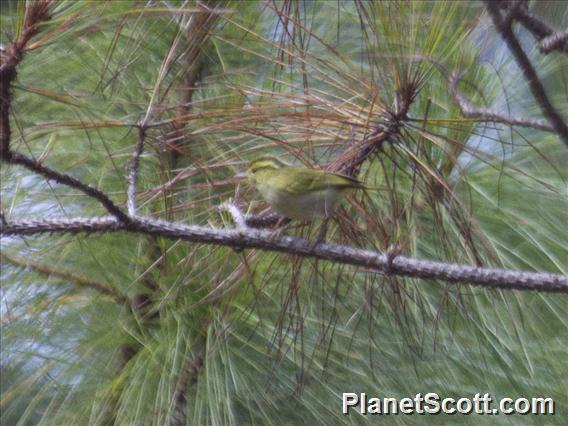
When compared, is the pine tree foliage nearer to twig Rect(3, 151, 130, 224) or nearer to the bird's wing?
the bird's wing

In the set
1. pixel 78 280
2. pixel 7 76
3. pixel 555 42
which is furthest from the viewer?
pixel 78 280

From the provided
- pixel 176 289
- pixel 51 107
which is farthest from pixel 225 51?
pixel 176 289

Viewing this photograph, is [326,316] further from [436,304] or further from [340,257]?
[340,257]

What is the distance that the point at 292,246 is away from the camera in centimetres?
80

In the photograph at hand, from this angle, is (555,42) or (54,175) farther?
(54,175)

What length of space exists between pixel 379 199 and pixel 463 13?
26 centimetres

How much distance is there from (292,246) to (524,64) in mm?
252

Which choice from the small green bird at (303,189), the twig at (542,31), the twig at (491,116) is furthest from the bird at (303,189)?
the twig at (542,31)

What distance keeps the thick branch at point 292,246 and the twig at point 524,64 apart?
114mm

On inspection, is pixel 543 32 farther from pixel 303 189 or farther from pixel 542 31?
pixel 303 189

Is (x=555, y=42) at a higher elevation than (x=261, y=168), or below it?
below

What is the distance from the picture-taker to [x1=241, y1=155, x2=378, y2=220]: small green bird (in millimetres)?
855

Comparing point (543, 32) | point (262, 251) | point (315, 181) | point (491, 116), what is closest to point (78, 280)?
point (262, 251)

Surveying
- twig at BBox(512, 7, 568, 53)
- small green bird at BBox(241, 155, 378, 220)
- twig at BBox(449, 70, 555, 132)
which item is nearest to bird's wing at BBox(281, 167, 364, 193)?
small green bird at BBox(241, 155, 378, 220)
